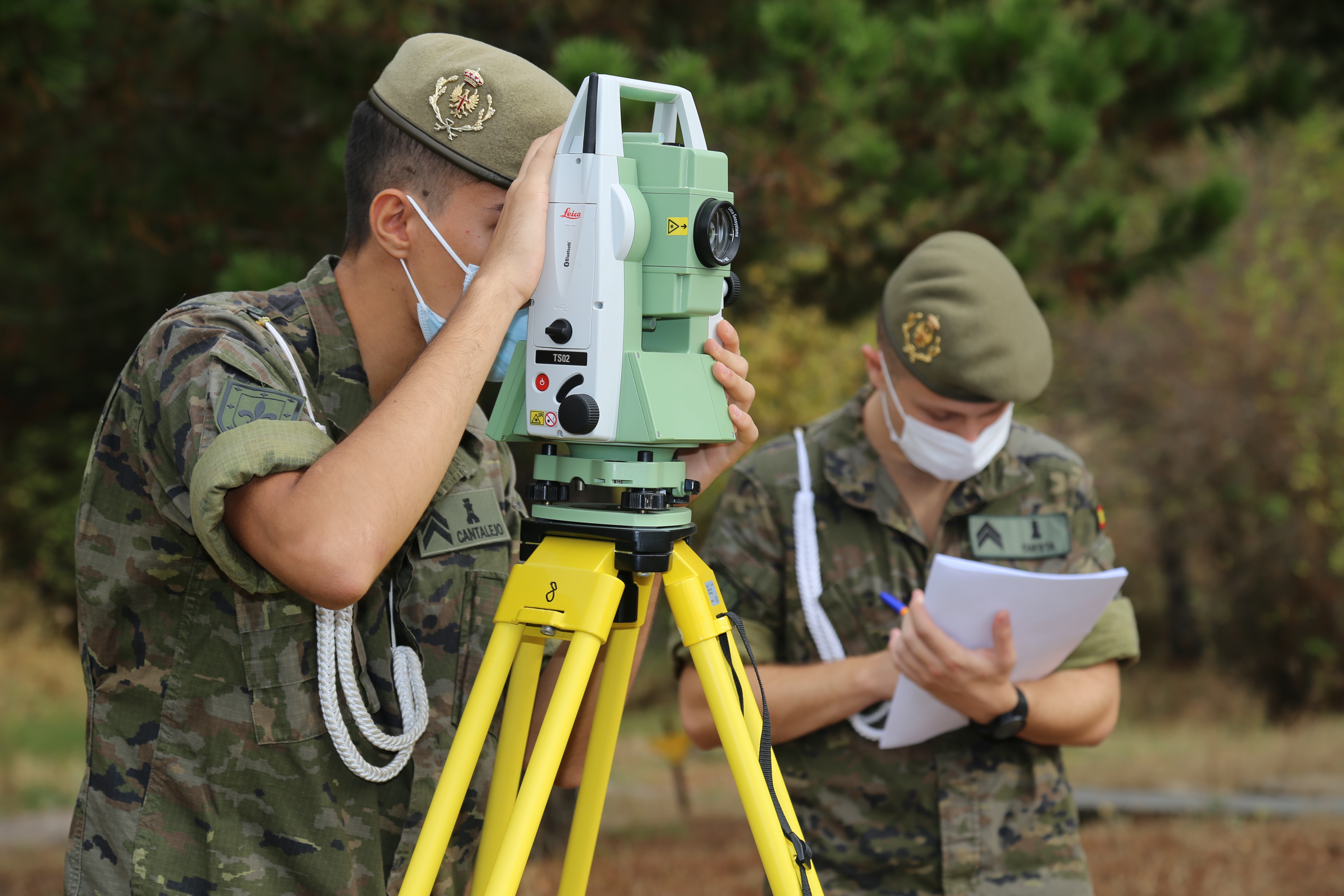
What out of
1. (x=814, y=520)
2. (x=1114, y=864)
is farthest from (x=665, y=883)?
(x=814, y=520)

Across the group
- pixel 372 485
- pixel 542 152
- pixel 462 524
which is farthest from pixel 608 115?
pixel 462 524

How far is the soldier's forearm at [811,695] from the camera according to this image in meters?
2.45

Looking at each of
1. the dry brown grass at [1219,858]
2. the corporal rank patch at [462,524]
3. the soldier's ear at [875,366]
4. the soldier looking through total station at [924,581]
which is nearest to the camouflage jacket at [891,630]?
the soldier looking through total station at [924,581]

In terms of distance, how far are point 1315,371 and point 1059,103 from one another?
909 cm

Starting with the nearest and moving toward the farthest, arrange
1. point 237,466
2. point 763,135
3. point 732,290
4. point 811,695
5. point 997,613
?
point 237,466 → point 732,290 → point 997,613 → point 811,695 → point 763,135

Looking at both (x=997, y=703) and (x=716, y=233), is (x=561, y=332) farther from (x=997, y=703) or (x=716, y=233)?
(x=997, y=703)

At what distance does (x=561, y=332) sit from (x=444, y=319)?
1.10ft

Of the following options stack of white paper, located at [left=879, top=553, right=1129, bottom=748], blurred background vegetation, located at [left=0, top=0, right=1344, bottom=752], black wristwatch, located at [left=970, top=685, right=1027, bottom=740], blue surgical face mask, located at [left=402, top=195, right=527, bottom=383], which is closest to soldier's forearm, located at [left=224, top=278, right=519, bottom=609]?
blue surgical face mask, located at [left=402, top=195, right=527, bottom=383]

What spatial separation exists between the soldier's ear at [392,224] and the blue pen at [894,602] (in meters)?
1.25

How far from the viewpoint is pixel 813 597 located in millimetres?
2553

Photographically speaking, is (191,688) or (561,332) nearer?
(561,332)

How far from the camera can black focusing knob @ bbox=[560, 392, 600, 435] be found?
5.04 feet

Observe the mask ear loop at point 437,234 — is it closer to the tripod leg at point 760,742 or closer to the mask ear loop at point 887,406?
the tripod leg at point 760,742

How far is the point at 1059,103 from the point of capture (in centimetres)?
418
